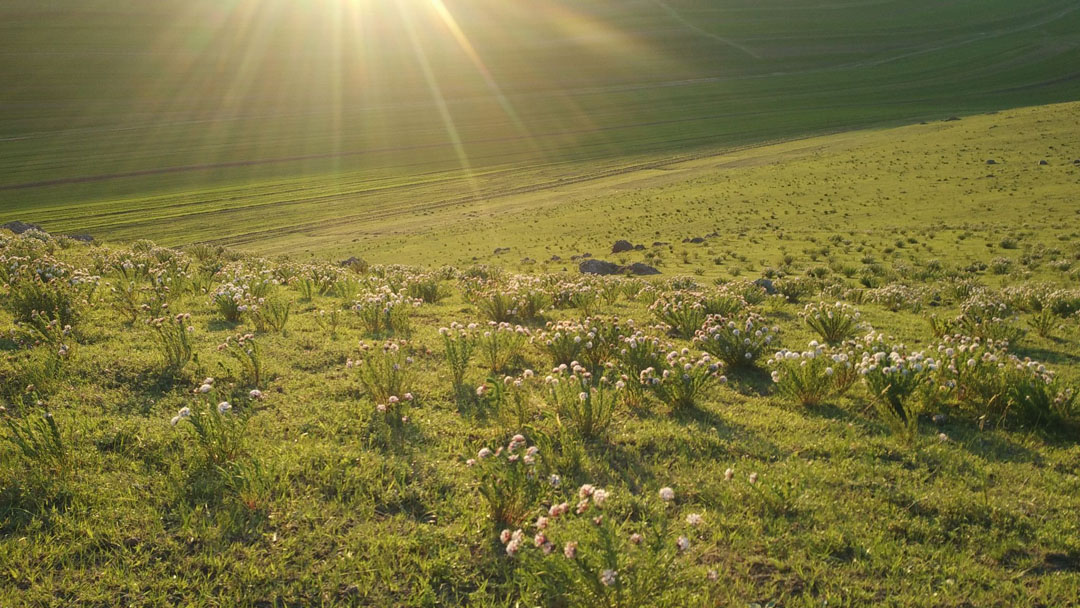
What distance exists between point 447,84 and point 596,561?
97.6m

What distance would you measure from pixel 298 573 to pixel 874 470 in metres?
4.15

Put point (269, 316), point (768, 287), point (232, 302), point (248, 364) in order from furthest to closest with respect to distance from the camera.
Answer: point (768, 287) → point (232, 302) → point (269, 316) → point (248, 364)

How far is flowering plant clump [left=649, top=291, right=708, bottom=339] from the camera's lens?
8547 mm

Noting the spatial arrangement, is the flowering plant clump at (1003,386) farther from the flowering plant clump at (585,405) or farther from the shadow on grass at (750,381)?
the flowering plant clump at (585,405)

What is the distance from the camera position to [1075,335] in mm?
8930

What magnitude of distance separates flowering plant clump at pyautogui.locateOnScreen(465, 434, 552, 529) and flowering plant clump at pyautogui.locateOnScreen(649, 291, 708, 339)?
493 cm

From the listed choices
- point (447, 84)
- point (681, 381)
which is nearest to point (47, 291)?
point (681, 381)

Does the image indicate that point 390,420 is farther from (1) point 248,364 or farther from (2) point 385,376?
(1) point 248,364

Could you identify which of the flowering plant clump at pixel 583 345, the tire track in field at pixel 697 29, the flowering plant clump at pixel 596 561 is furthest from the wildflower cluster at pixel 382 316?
the tire track in field at pixel 697 29

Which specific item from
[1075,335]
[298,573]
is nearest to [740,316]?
[1075,335]

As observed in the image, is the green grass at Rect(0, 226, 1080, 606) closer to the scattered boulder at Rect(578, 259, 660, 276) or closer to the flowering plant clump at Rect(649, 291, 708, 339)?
the flowering plant clump at Rect(649, 291, 708, 339)

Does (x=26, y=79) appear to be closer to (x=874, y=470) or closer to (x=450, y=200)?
(x=450, y=200)

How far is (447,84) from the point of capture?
93.0 metres

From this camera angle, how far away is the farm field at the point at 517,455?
3443 millimetres
